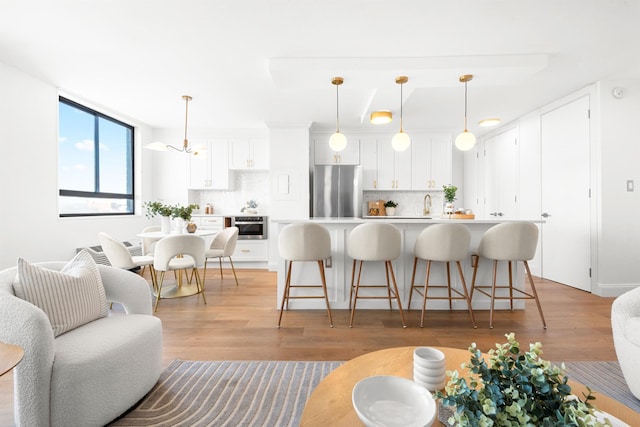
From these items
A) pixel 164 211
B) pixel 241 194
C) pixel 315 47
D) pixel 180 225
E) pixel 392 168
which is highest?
pixel 315 47

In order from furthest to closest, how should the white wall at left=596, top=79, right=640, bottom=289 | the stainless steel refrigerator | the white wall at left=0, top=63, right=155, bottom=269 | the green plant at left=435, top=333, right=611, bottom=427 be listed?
1. the stainless steel refrigerator
2. the white wall at left=596, top=79, right=640, bottom=289
3. the white wall at left=0, top=63, right=155, bottom=269
4. the green plant at left=435, top=333, right=611, bottom=427

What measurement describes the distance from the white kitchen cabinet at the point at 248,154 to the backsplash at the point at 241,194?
0.97 feet

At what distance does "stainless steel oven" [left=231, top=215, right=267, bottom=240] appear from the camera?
5.48 m

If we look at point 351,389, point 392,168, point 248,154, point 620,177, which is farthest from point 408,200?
point 351,389

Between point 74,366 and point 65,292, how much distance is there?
17.0 inches

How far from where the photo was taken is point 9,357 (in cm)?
101

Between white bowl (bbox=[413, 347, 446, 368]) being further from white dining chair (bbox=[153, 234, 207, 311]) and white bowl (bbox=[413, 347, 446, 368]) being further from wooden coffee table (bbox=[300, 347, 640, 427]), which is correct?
white dining chair (bbox=[153, 234, 207, 311])

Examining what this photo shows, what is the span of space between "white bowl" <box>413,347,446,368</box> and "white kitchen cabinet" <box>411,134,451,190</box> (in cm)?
501

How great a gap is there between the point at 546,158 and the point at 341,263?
365 cm

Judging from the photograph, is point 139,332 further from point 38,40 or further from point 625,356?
point 38,40

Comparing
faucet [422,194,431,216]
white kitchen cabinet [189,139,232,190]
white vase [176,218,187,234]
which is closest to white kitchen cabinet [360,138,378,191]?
faucet [422,194,431,216]

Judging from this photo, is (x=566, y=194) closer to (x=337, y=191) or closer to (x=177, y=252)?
(x=337, y=191)

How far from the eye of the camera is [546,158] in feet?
14.5

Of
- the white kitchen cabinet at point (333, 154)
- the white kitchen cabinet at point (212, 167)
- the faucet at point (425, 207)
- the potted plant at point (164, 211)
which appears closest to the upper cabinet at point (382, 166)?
the white kitchen cabinet at point (333, 154)
